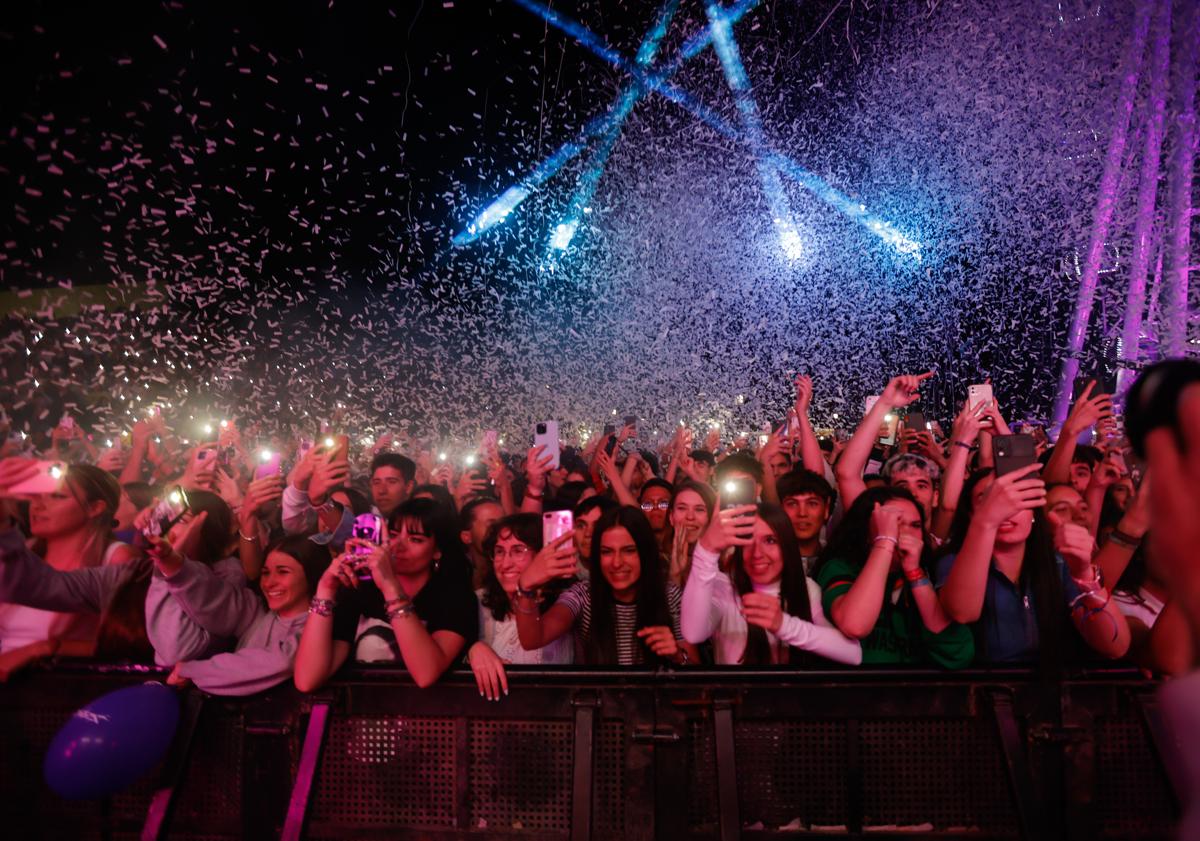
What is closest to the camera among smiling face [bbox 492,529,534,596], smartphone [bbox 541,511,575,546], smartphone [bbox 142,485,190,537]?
smartphone [bbox 541,511,575,546]

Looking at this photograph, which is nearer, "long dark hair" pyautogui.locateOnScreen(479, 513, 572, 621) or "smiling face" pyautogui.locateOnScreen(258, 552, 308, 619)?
"smiling face" pyautogui.locateOnScreen(258, 552, 308, 619)

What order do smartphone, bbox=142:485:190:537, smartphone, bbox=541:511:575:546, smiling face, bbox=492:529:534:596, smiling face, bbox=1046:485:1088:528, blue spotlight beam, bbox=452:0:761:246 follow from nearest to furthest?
smartphone, bbox=541:511:575:546
smartphone, bbox=142:485:190:537
smiling face, bbox=492:529:534:596
smiling face, bbox=1046:485:1088:528
blue spotlight beam, bbox=452:0:761:246

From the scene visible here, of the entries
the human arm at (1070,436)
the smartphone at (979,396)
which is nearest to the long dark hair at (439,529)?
the smartphone at (979,396)

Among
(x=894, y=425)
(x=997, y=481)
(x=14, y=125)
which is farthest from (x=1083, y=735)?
(x=14, y=125)

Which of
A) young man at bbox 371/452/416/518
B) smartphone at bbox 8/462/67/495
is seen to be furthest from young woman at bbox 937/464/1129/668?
young man at bbox 371/452/416/518

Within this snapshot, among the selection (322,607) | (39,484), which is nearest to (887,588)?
(322,607)

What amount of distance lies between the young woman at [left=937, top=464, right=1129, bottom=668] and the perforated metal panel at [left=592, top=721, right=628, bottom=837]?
1325 millimetres

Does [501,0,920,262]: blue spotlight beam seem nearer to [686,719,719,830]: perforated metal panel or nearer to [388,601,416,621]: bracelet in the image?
[388,601,416,621]: bracelet

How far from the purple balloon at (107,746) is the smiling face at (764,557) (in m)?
2.31

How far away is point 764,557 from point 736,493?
0.39 metres

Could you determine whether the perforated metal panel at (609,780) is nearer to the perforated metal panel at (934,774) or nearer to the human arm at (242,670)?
the perforated metal panel at (934,774)

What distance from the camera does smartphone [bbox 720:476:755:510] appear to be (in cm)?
286

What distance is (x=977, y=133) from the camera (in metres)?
7.70

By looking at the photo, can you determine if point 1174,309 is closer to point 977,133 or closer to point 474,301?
point 977,133
